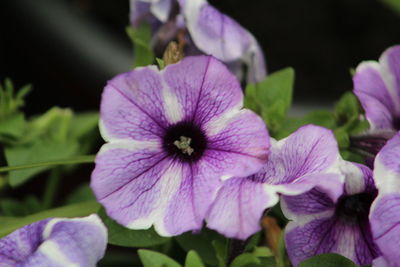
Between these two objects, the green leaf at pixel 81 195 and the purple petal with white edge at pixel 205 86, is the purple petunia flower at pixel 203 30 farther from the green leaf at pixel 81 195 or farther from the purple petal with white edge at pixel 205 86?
the green leaf at pixel 81 195

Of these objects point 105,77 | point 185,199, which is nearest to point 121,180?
point 185,199

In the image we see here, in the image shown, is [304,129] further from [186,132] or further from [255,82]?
[255,82]

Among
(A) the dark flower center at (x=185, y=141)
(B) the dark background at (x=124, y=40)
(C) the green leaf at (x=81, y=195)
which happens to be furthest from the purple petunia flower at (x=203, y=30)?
(B) the dark background at (x=124, y=40)

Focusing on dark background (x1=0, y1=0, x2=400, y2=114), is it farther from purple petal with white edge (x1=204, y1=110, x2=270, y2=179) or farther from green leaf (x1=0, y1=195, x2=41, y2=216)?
purple petal with white edge (x1=204, y1=110, x2=270, y2=179)

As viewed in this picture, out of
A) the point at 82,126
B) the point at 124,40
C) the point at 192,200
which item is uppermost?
the point at 192,200

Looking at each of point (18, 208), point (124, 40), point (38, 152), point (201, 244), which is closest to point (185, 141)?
point (201, 244)

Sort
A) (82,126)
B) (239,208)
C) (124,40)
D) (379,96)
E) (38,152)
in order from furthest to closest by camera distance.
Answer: (124,40), (82,126), (38,152), (379,96), (239,208)

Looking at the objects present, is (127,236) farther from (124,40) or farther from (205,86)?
(124,40)
